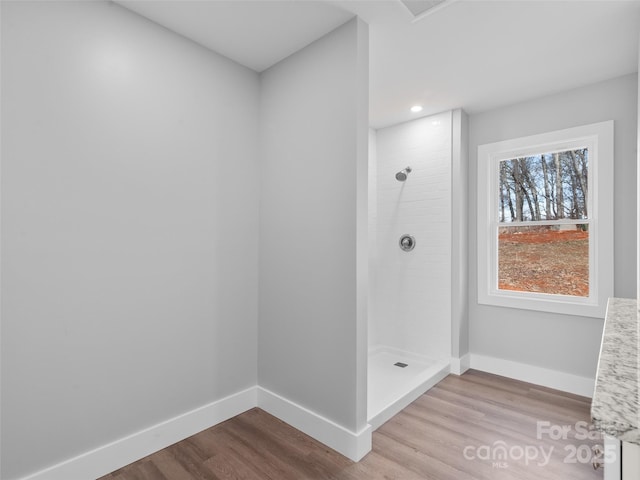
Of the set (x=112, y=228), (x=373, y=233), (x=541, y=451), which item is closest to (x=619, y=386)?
(x=541, y=451)

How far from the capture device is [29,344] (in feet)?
5.41

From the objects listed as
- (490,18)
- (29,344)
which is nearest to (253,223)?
(29,344)

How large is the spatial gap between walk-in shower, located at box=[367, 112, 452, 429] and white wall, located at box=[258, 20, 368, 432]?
3.42 feet

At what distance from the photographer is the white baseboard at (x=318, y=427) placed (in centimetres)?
201

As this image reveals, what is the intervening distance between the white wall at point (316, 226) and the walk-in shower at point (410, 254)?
1.04 meters

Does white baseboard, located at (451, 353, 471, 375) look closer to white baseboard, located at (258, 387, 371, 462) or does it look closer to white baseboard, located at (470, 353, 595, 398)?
white baseboard, located at (470, 353, 595, 398)

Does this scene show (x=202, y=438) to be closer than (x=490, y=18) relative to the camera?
No

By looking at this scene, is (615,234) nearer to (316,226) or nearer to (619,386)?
(316,226)

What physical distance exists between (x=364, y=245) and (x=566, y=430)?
6.22ft

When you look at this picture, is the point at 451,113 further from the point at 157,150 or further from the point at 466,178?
the point at 157,150

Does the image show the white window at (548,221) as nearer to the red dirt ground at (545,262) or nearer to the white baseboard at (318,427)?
the red dirt ground at (545,262)

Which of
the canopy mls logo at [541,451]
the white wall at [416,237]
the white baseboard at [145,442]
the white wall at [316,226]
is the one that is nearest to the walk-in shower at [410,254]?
the white wall at [416,237]

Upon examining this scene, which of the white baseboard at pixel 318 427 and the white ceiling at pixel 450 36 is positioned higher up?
the white ceiling at pixel 450 36

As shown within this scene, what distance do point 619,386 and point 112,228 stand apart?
2185 mm
